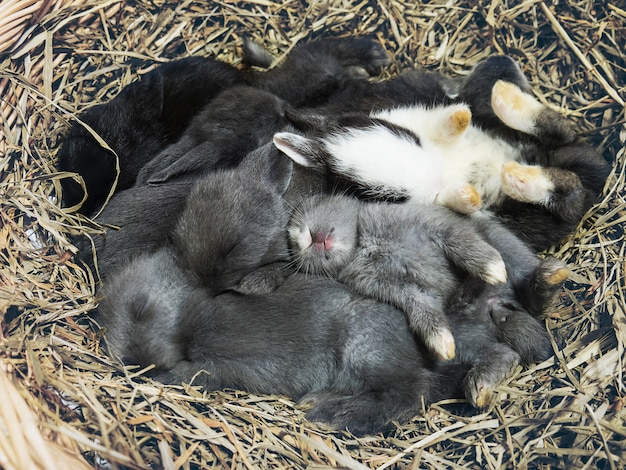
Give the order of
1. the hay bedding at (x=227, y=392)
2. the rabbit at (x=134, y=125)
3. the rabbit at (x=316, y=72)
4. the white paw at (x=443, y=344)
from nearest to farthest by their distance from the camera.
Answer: the hay bedding at (x=227, y=392)
the white paw at (x=443, y=344)
the rabbit at (x=134, y=125)
the rabbit at (x=316, y=72)

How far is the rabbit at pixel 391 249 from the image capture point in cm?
286

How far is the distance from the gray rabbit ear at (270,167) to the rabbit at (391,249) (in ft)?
0.65

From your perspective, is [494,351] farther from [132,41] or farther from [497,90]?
[132,41]

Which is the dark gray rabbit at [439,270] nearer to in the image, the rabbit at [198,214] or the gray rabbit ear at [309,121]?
the rabbit at [198,214]

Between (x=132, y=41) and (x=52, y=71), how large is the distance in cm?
56

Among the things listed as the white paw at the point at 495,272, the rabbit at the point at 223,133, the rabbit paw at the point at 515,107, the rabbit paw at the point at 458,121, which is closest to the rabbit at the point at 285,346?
the white paw at the point at 495,272

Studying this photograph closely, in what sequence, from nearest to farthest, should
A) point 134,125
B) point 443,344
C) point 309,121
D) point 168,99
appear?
point 443,344, point 309,121, point 134,125, point 168,99

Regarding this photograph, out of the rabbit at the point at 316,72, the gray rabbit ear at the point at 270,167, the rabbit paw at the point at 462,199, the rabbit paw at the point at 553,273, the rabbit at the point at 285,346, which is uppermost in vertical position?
the rabbit at the point at 316,72

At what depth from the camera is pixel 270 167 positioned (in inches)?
117

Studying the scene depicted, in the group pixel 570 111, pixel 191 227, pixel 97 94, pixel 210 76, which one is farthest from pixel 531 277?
pixel 97 94

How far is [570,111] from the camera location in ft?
11.5

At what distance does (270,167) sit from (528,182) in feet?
4.39

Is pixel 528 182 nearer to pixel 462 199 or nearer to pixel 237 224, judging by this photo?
pixel 462 199

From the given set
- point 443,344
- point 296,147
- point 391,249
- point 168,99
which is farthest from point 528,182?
point 168,99
